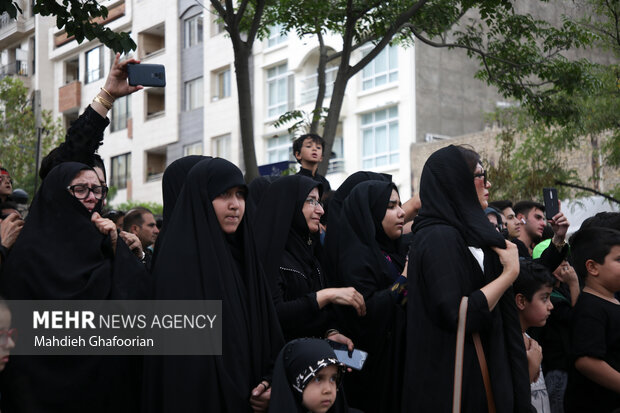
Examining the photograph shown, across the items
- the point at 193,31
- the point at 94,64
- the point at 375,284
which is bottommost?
the point at 375,284

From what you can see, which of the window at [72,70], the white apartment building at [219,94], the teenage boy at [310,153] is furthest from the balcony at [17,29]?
the teenage boy at [310,153]

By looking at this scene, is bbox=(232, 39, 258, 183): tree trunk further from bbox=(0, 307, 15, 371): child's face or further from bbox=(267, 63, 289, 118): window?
bbox=(267, 63, 289, 118): window

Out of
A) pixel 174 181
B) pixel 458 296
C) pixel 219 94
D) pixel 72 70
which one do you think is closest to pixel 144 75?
pixel 174 181

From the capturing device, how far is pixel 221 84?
97.7 ft

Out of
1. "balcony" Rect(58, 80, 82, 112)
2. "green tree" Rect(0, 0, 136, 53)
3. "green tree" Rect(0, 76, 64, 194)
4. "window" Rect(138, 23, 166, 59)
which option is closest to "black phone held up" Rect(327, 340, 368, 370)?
"green tree" Rect(0, 0, 136, 53)

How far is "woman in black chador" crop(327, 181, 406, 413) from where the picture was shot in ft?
14.2

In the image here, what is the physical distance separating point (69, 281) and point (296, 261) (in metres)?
1.32

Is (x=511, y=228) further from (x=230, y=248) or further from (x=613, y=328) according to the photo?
(x=230, y=248)

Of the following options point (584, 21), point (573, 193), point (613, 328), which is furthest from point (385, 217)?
point (573, 193)

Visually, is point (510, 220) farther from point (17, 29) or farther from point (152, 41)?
point (17, 29)

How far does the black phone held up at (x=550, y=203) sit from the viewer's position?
5.25 m

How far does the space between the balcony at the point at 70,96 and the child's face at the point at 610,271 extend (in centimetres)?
3283

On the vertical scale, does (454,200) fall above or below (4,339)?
above

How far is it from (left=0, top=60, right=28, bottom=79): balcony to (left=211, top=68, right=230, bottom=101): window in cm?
1293
